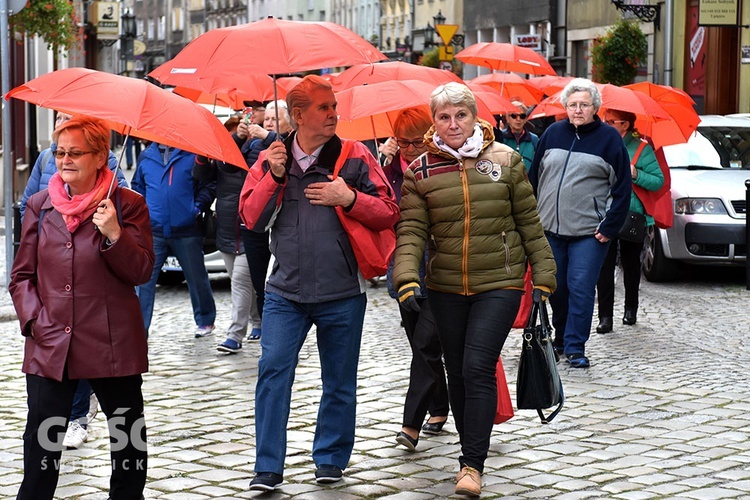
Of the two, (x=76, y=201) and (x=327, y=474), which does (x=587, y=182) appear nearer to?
(x=327, y=474)

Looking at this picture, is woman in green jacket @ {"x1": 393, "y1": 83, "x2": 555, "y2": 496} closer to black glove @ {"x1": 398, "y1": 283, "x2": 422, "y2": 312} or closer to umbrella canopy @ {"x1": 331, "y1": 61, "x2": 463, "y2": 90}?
black glove @ {"x1": 398, "y1": 283, "x2": 422, "y2": 312}

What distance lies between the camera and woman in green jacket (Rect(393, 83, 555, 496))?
261 inches

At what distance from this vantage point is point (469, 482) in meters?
6.49

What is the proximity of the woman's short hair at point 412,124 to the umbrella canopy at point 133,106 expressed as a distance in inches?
65.3

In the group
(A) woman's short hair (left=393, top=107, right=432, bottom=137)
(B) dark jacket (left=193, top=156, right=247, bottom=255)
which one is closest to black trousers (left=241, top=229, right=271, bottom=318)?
(B) dark jacket (left=193, top=156, right=247, bottom=255)

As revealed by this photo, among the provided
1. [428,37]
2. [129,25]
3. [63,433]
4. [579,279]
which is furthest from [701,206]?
[129,25]

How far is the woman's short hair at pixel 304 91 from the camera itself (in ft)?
21.7

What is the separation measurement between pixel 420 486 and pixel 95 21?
42.5m

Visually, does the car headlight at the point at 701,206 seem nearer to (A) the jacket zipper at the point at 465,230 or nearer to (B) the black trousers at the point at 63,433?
(A) the jacket zipper at the point at 465,230

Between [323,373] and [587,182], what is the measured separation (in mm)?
3700

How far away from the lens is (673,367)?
33.6 ft

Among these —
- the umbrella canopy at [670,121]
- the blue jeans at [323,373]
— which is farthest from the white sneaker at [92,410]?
the umbrella canopy at [670,121]

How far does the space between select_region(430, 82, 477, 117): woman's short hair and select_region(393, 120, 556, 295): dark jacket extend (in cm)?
18

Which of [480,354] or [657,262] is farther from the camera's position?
[657,262]
